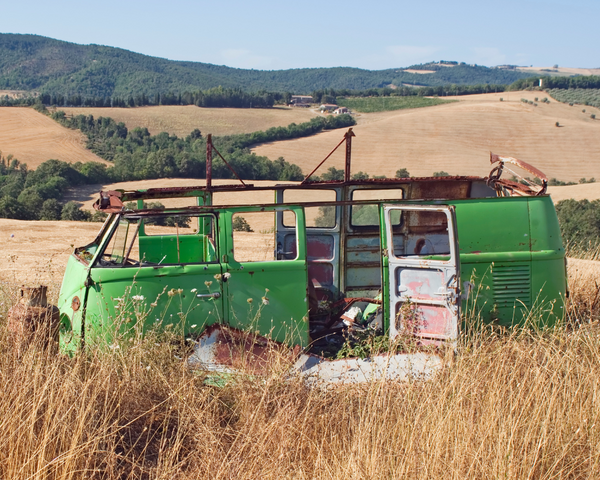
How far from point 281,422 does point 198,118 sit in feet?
255

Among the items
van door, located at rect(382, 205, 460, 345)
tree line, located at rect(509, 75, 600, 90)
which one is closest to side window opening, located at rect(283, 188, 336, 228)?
van door, located at rect(382, 205, 460, 345)

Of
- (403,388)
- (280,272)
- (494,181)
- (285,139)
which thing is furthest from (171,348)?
(285,139)

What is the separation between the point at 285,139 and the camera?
66.7 m

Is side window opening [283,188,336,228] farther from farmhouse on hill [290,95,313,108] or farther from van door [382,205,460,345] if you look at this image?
farmhouse on hill [290,95,313,108]

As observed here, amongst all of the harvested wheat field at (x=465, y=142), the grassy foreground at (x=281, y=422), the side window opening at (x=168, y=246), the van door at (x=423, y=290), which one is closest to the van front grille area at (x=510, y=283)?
the van door at (x=423, y=290)

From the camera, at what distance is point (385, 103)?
97.8 metres

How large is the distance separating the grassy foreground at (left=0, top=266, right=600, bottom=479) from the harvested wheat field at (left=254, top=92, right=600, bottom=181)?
44.8m

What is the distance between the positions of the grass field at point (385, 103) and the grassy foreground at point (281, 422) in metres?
90.0

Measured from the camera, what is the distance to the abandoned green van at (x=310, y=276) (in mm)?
5191

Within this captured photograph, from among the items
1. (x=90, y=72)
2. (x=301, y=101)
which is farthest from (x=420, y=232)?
(x=90, y=72)

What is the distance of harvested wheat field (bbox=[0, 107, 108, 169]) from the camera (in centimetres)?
5316

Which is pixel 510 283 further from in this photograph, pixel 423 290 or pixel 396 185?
pixel 396 185

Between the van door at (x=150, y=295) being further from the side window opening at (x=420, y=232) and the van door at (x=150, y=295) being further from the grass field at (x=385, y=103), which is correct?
the grass field at (x=385, y=103)

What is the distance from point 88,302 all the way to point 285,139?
6280 centimetres
